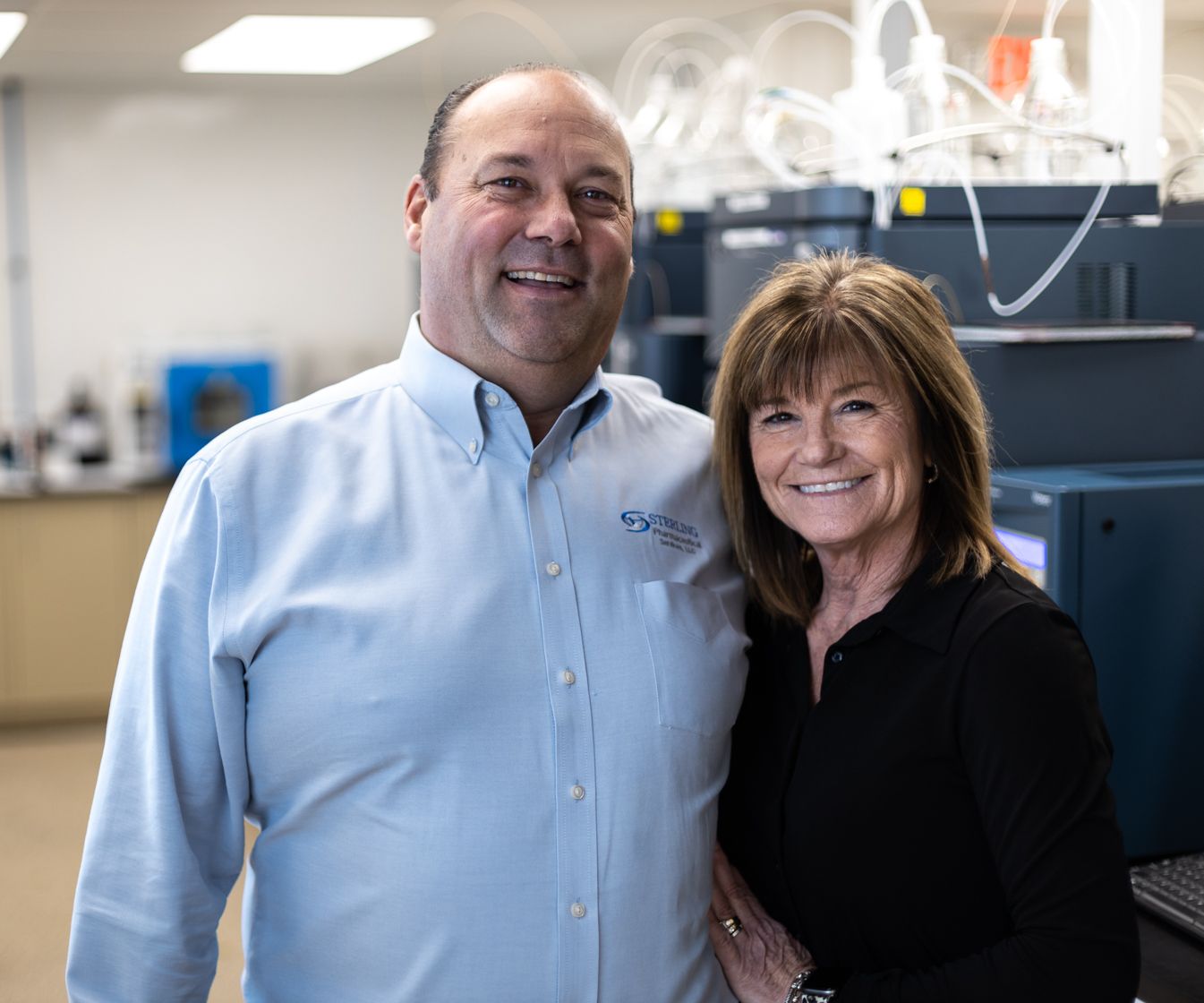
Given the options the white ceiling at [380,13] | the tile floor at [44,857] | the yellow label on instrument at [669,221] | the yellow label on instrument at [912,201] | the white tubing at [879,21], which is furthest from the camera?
the white ceiling at [380,13]

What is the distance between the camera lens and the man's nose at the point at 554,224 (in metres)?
1.33

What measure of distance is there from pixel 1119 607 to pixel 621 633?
27.8 inches

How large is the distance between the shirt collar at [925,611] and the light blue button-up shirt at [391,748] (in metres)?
0.20

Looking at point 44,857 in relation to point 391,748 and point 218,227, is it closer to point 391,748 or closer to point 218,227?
point 391,748

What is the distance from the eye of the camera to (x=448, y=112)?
56.2 inches

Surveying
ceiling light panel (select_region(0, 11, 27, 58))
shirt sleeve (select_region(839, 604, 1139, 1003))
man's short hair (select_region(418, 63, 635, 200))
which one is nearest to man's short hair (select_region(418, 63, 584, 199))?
man's short hair (select_region(418, 63, 635, 200))

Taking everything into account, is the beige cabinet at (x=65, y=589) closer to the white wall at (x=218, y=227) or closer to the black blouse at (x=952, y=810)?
the white wall at (x=218, y=227)

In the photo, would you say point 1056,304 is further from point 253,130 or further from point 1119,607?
point 253,130

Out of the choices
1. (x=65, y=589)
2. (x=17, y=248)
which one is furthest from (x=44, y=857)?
(x=17, y=248)

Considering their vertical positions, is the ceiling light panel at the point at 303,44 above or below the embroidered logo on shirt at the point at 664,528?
above

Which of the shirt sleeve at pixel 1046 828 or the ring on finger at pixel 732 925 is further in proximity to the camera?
the ring on finger at pixel 732 925

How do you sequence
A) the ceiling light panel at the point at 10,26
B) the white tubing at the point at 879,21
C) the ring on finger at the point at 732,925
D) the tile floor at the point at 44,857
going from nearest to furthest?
the ring on finger at the point at 732,925 → the white tubing at the point at 879,21 → the tile floor at the point at 44,857 → the ceiling light panel at the point at 10,26

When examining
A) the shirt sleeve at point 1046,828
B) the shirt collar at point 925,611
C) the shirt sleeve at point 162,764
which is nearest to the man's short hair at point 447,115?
the shirt sleeve at point 162,764

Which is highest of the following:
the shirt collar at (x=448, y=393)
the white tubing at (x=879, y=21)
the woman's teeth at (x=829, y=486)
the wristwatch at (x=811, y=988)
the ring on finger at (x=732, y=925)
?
the white tubing at (x=879, y=21)
